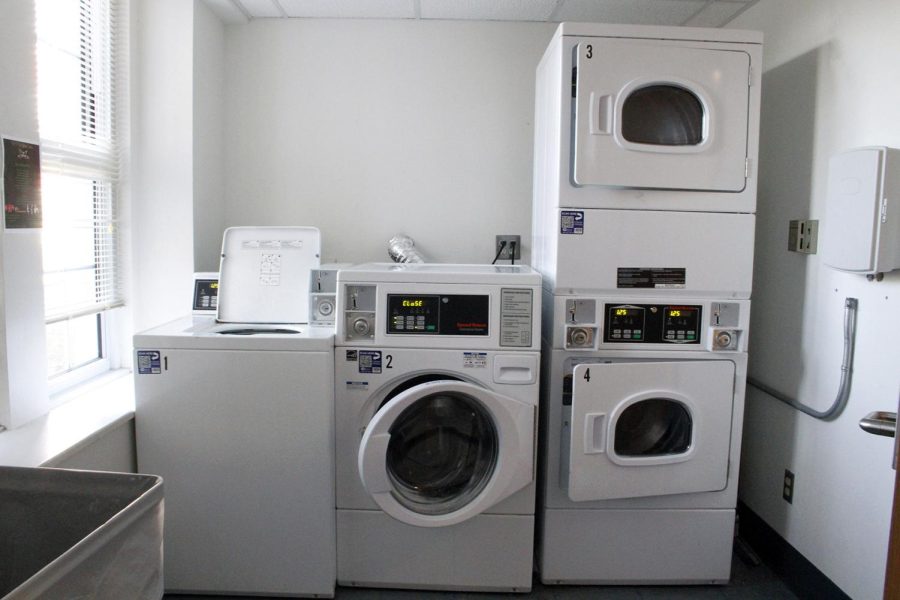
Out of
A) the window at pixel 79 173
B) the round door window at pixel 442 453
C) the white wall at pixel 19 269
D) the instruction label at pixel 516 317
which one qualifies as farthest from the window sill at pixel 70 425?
the instruction label at pixel 516 317

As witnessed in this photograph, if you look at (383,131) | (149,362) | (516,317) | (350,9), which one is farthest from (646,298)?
(350,9)

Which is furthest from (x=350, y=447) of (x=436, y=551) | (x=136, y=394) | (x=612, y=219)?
(x=612, y=219)

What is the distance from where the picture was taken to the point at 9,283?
1828mm

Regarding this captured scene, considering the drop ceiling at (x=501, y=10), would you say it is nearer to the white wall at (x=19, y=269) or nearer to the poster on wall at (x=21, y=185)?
the white wall at (x=19, y=269)

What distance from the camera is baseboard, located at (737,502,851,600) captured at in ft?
6.73

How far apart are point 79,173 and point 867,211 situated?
2.75 meters

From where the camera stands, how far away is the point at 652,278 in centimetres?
212

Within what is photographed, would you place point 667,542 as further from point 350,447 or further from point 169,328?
point 169,328

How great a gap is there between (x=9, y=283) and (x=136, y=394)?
1.70 ft

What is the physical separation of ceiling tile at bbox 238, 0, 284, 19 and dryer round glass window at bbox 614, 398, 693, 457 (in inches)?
95.4

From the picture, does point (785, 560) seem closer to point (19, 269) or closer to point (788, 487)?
point (788, 487)

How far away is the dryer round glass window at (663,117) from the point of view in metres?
2.07

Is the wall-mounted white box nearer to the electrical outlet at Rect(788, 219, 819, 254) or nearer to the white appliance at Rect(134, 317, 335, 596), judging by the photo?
the electrical outlet at Rect(788, 219, 819, 254)

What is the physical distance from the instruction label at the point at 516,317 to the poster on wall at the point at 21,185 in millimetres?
1591
